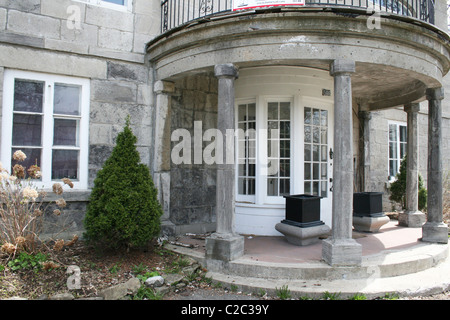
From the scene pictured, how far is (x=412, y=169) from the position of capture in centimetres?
713

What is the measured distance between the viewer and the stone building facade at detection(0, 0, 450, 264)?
4668 millimetres

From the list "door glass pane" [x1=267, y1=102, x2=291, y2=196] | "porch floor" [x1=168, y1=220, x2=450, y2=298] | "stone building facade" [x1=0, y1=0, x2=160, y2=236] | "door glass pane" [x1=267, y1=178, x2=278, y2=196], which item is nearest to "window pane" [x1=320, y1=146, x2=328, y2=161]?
"door glass pane" [x1=267, y1=102, x2=291, y2=196]

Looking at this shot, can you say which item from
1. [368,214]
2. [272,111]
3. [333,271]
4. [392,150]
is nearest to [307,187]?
[368,214]

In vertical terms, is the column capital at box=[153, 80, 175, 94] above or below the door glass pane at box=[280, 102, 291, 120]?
above

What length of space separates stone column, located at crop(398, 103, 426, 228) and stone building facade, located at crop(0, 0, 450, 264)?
99 millimetres

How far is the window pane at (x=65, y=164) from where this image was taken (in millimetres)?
5574

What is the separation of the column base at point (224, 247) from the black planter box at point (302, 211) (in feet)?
4.10

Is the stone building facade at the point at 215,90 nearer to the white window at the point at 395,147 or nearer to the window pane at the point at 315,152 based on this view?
the window pane at the point at 315,152

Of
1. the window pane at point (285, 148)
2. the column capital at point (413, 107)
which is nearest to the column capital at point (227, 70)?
the window pane at point (285, 148)

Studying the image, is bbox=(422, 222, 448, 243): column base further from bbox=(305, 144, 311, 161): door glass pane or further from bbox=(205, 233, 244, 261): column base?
bbox=(205, 233, 244, 261): column base

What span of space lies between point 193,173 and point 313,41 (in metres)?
3.25

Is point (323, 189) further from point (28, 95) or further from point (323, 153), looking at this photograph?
point (28, 95)
